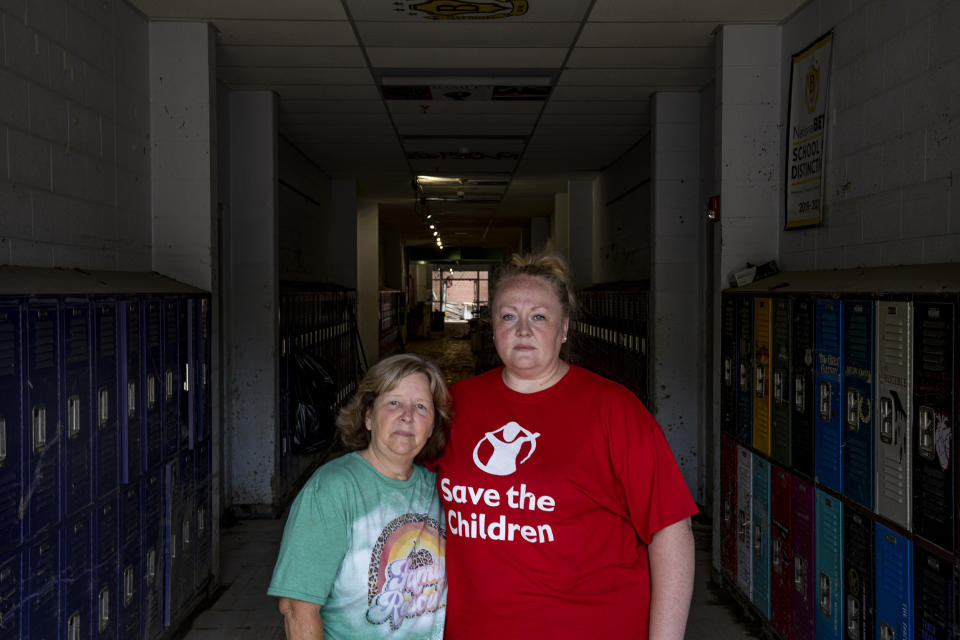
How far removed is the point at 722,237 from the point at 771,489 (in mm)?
1337

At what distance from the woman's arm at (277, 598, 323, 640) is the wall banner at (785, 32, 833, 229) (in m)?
2.79

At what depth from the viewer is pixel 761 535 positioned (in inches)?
127

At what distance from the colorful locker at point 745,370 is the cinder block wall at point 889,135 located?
39 centimetres

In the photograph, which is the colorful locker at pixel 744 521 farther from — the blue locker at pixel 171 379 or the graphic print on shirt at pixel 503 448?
the blue locker at pixel 171 379

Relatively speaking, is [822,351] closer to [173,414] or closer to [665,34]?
[665,34]

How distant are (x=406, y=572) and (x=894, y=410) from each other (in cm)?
151

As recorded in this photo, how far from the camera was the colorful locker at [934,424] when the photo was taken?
196cm

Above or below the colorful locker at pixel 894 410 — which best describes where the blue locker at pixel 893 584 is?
below

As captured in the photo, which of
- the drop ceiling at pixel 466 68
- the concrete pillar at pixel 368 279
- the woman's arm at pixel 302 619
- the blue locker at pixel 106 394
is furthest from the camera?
the concrete pillar at pixel 368 279

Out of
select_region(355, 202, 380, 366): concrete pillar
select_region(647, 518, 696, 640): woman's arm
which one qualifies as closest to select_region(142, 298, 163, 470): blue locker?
select_region(647, 518, 696, 640): woman's arm

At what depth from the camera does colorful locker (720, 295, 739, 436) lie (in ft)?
11.7

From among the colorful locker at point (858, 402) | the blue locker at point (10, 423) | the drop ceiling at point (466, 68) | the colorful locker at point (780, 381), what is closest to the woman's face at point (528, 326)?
the colorful locker at point (858, 402)

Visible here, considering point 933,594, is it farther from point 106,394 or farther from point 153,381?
point 153,381

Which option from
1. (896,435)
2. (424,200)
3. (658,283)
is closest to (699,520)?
(658,283)
